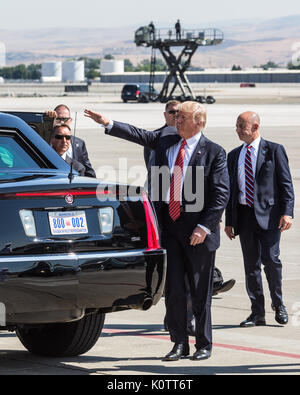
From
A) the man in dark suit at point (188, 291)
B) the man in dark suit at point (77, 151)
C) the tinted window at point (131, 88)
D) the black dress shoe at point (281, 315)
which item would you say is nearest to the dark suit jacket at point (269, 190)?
the man in dark suit at point (188, 291)

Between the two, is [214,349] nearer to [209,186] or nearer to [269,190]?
[209,186]

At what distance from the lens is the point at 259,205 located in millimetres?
8586

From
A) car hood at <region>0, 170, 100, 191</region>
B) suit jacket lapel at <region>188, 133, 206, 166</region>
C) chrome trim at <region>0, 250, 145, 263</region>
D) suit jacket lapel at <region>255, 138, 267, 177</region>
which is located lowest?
chrome trim at <region>0, 250, 145, 263</region>

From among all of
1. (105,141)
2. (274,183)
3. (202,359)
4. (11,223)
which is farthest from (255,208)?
(105,141)

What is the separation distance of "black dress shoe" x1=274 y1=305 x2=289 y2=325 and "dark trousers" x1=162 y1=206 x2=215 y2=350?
140 centimetres

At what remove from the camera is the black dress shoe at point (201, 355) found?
7090 millimetres

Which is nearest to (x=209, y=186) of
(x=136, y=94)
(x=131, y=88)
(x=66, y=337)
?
(x=66, y=337)

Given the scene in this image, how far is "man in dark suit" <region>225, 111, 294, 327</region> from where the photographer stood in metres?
8.60


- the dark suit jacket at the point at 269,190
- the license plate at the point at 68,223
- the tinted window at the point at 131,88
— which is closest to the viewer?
the license plate at the point at 68,223

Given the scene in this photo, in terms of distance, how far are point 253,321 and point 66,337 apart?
2036mm

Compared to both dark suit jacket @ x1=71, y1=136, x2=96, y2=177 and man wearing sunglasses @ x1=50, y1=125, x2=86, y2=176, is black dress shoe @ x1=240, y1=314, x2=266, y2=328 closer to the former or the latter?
man wearing sunglasses @ x1=50, y1=125, x2=86, y2=176

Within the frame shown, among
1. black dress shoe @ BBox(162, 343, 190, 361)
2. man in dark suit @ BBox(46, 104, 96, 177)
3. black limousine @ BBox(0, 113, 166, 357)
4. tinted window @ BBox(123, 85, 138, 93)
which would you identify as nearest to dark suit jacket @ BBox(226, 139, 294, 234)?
man in dark suit @ BBox(46, 104, 96, 177)

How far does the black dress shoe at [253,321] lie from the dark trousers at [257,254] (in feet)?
0.33

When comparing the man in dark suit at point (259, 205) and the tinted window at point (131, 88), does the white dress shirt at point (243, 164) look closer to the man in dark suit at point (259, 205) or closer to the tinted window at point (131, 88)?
the man in dark suit at point (259, 205)
